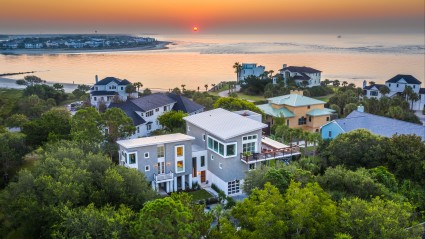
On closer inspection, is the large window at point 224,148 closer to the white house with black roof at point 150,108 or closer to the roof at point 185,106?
the white house with black roof at point 150,108

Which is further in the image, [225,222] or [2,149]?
[2,149]

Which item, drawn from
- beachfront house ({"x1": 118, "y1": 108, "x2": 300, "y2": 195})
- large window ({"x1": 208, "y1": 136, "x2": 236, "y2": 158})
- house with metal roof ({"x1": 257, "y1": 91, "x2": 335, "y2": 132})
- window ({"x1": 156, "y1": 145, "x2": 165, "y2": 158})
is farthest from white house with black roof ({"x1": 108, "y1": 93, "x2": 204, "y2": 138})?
large window ({"x1": 208, "y1": 136, "x2": 236, "y2": 158})

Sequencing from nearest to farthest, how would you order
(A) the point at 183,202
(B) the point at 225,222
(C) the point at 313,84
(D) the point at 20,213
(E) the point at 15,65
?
1. (B) the point at 225,222
2. (A) the point at 183,202
3. (D) the point at 20,213
4. (C) the point at 313,84
5. (E) the point at 15,65

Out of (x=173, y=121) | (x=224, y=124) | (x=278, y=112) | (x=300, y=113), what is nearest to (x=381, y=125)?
(x=300, y=113)

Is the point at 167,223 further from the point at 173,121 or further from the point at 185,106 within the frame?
the point at 185,106

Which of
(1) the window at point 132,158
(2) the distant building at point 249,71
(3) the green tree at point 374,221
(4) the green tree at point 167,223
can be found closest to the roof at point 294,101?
(1) the window at point 132,158

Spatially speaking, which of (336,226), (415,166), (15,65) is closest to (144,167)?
(336,226)

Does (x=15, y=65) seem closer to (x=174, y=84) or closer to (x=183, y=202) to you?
(x=174, y=84)
